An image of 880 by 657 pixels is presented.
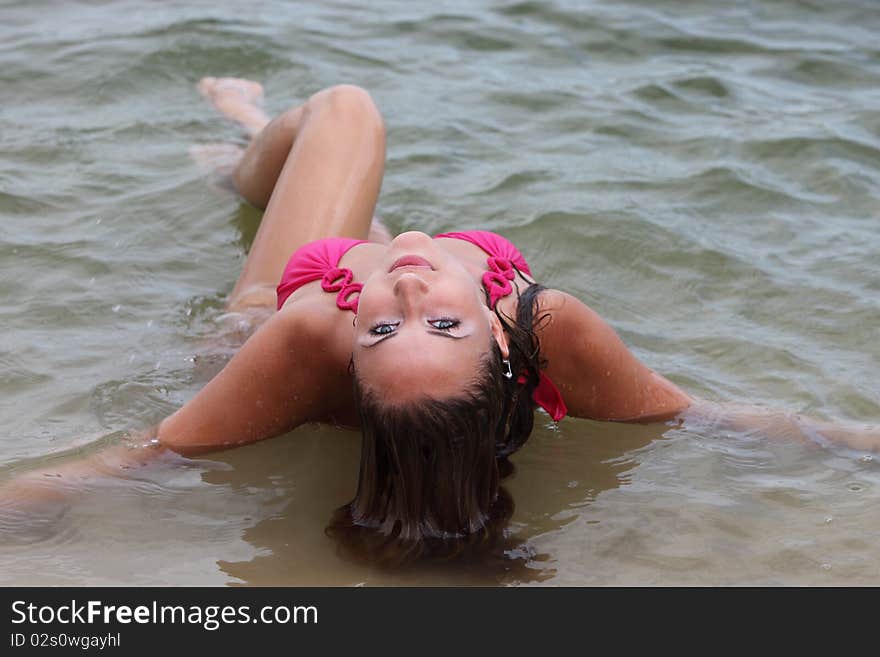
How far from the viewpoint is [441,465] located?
360 cm

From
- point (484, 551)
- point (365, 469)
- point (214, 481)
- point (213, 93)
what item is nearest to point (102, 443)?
point (214, 481)

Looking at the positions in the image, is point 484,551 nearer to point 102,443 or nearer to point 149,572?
point 149,572

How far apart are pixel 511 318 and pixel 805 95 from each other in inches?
190

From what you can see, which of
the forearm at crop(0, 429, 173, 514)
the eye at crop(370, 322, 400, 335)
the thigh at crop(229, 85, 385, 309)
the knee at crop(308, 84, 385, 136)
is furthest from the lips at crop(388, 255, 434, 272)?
the knee at crop(308, 84, 385, 136)

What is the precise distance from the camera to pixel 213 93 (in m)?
7.57

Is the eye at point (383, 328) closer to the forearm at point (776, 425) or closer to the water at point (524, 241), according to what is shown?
the water at point (524, 241)

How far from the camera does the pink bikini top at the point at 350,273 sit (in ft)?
13.9

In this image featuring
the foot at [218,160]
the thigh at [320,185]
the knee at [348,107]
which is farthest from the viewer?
the foot at [218,160]

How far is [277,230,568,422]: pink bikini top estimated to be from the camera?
4238mm

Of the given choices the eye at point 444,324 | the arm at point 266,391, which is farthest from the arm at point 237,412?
the eye at point 444,324

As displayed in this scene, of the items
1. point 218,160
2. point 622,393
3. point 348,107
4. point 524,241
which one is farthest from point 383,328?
point 218,160

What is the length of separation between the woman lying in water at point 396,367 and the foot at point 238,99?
1.66 m

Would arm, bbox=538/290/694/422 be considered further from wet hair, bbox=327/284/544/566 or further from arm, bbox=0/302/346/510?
arm, bbox=0/302/346/510

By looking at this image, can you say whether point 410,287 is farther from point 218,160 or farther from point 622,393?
point 218,160
